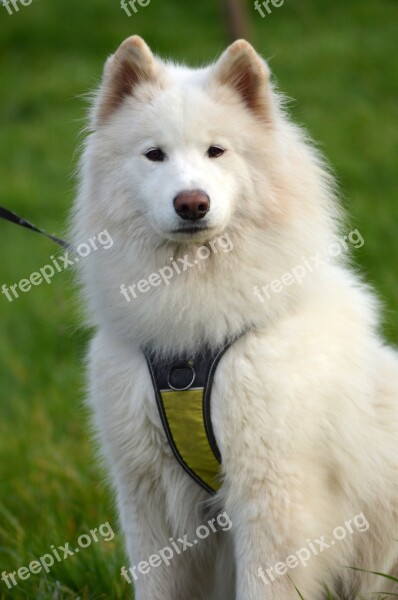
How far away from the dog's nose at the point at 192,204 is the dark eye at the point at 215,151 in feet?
0.77

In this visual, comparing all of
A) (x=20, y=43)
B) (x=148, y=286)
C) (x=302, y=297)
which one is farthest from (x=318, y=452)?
(x=20, y=43)

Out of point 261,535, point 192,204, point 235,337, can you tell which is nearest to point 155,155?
point 192,204

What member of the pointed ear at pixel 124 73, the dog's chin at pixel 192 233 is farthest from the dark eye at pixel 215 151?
the pointed ear at pixel 124 73

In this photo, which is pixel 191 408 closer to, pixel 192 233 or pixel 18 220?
pixel 192 233

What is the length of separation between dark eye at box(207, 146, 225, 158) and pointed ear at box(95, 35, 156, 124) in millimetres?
417

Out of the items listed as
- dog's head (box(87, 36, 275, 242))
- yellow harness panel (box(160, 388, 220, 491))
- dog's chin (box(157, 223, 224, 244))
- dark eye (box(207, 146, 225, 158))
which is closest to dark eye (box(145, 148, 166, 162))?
dog's head (box(87, 36, 275, 242))

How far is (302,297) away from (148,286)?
Result: 60 centimetres

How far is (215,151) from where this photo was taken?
3.38 metres

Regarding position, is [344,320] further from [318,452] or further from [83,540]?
[83,540]

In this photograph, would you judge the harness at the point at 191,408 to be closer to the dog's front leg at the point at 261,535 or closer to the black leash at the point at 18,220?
the dog's front leg at the point at 261,535

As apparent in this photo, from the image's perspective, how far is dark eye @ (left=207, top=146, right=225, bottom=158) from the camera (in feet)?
11.0

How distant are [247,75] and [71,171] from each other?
60.3 inches

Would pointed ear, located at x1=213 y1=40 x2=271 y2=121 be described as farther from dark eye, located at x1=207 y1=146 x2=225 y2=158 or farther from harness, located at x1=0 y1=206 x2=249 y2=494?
harness, located at x1=0 y1=206 x2=249 y2=494

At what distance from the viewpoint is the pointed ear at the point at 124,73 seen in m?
3.48
